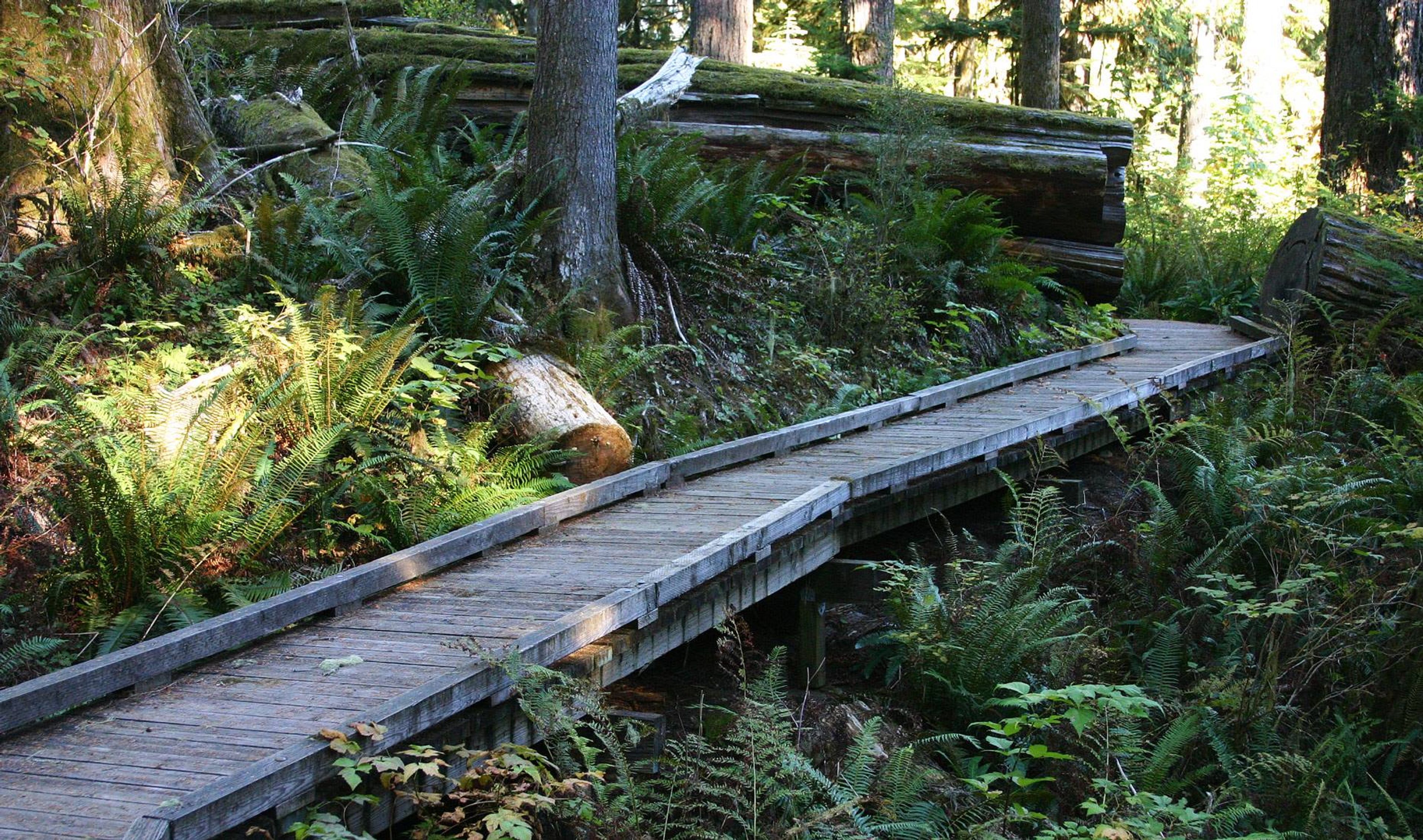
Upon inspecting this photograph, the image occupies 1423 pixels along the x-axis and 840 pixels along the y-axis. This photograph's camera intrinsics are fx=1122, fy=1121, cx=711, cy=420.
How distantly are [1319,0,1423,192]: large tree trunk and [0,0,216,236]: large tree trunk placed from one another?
14.9 m

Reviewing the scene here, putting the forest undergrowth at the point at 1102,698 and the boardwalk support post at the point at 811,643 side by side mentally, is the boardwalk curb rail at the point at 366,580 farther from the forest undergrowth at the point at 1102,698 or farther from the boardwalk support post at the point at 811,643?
the boardwalk support post at the point at 811,643

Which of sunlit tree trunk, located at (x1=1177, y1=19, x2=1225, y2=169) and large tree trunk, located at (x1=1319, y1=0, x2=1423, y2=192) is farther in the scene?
sunlit tree trunk, located at (x1=1177, y1=19, x2=1225, y2=169)

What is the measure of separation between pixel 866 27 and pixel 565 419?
42.5ft

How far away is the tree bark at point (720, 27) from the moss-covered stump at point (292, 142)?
7672mm

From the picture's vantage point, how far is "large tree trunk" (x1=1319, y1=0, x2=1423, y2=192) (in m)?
15.2

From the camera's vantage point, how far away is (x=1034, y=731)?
561 cm

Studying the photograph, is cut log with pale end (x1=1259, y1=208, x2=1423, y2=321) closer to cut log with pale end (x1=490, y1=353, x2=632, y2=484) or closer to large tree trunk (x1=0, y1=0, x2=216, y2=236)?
cut log with pale end (x1=490, y1=353, x2=632, y2=484)

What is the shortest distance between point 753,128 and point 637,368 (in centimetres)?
513

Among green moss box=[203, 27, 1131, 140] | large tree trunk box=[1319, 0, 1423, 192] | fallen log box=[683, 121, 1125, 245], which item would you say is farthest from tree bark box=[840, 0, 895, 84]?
large tree trunk box=[1319, 0, 1423, 192]

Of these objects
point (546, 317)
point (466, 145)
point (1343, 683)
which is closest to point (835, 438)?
point (546, 317)

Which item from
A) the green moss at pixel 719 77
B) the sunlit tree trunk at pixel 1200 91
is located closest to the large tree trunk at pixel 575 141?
the green moss at pixel 719 77

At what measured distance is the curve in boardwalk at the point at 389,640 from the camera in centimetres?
308

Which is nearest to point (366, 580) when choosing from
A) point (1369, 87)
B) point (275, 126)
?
point (275, 126)

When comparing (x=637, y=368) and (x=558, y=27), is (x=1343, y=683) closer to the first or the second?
(x=637, y=368)
